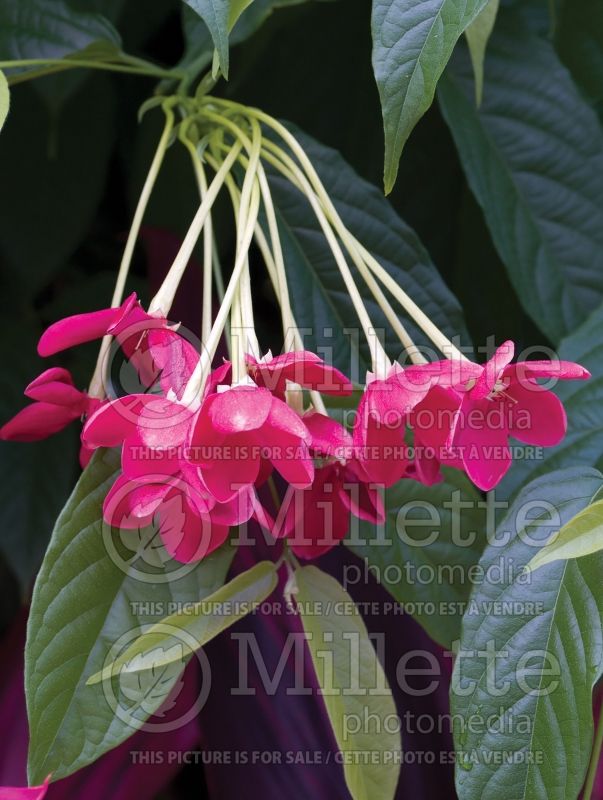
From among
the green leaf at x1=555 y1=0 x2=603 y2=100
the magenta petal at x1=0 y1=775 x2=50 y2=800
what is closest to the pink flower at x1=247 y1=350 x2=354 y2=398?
the magenta petal at x1=0 y1=775 x2=50 y2=800

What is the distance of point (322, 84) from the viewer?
88cm

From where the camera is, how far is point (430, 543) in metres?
0.58

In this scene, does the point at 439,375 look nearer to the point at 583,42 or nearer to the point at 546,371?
the point at 546,371

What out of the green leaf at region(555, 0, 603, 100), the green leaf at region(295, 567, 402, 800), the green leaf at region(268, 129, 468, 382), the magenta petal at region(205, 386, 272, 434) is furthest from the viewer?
the green leaf at region(555, 0, 603, 100)

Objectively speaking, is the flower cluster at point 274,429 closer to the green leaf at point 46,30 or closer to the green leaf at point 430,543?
the green leaf at point 430,543

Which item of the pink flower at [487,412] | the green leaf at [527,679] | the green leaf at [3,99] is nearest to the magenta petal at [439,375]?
the pink flower at [487,412]

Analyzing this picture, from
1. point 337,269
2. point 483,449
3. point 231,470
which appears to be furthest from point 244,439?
point 337,269

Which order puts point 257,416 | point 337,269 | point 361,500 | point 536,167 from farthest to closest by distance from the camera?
point 536,167 → point 337,269 → point 361,500 → point 257,416

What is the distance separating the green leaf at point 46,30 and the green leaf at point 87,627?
30cm

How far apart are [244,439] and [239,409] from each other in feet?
0.09

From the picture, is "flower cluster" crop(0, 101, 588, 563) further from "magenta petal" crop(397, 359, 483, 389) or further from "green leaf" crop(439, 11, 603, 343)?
"green leaf" crop(439, 11, 603, 343)

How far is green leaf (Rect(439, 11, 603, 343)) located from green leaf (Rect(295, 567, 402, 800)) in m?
0.29

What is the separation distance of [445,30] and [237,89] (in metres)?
0.45

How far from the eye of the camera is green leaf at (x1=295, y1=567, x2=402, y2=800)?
508 mm
